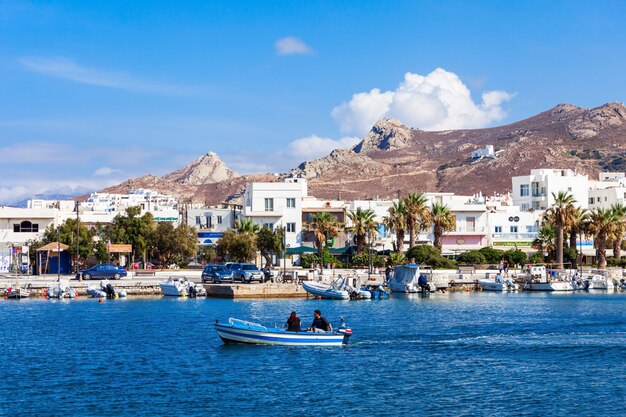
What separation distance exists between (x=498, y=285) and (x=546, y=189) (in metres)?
49.3

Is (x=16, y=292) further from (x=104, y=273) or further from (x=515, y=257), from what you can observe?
(x=515, y=257)

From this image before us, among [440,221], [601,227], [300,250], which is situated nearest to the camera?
[300,250]

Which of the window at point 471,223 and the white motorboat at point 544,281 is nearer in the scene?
the white motorboat at point 544,281

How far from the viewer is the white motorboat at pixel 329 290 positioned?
7800 cm

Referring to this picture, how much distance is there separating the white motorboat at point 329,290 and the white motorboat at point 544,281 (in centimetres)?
2348

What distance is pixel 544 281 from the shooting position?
306 feet

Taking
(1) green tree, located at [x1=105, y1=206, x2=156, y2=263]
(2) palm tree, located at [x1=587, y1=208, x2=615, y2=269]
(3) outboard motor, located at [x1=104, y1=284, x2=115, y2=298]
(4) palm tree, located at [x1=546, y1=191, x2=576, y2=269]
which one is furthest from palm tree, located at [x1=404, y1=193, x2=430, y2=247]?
(3) outboard motor, located at [x1=104, y1=284, x2=115, y2=298]

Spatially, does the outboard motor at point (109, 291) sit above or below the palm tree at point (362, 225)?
below

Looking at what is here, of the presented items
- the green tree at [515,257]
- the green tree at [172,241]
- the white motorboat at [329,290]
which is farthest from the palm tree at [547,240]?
the green tree at [172,241]

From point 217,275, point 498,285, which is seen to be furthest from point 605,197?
point 217,275

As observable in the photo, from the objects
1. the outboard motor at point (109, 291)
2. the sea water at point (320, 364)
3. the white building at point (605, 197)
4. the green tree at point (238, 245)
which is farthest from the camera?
the white building at point (605, 197)

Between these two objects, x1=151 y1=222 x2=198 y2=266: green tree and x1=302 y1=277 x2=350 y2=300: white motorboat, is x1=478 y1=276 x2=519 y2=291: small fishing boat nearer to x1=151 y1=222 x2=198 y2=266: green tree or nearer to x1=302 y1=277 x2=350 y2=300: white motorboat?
x1=302 y1=277 x2=350 y2=300: white motorboat

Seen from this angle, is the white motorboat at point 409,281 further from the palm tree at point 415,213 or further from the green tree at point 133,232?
the green tree at point 133,232

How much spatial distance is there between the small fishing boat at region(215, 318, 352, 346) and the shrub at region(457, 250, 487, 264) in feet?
181
